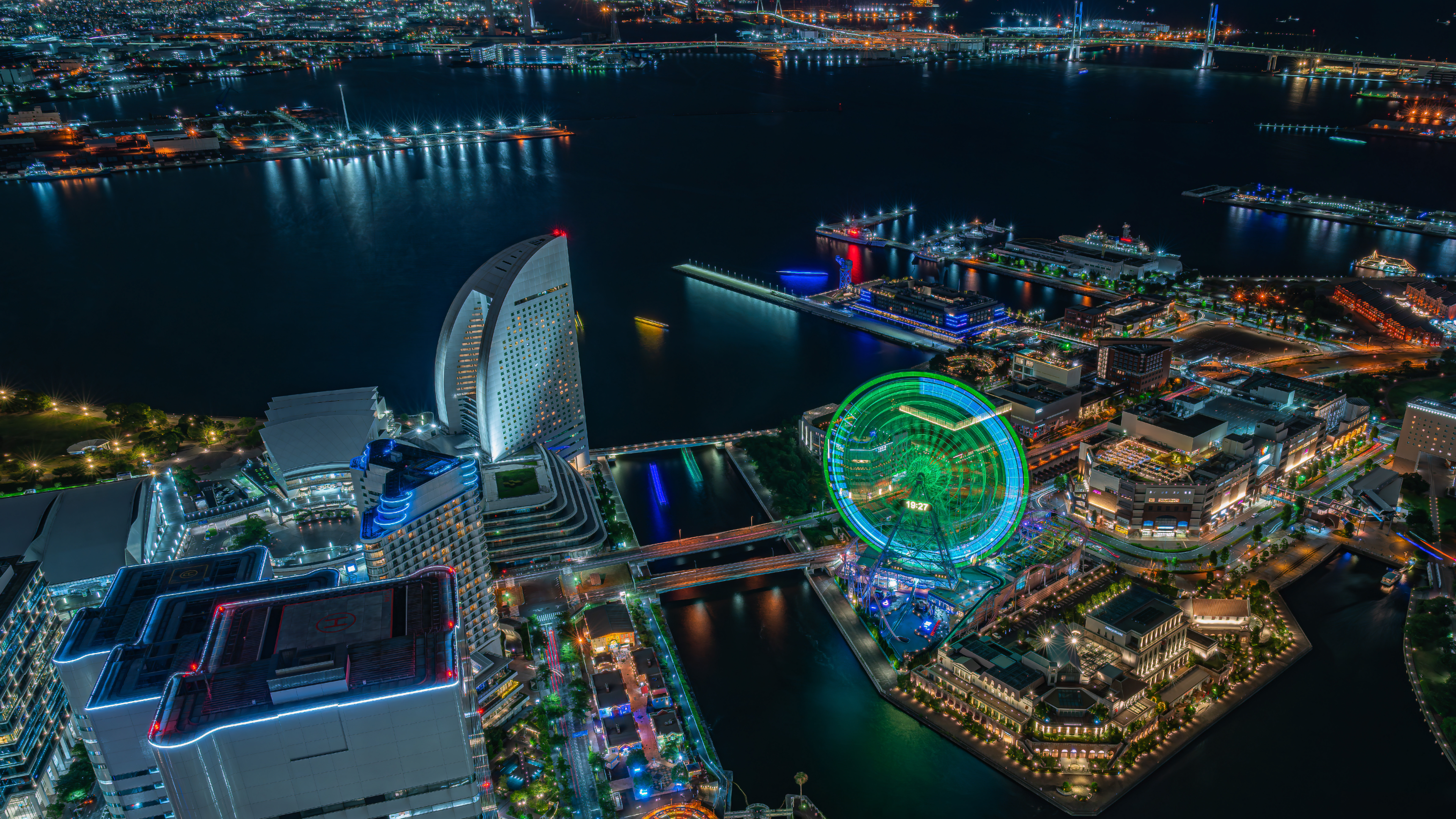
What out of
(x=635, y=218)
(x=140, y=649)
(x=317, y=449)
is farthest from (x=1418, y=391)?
(x=635, y=218)

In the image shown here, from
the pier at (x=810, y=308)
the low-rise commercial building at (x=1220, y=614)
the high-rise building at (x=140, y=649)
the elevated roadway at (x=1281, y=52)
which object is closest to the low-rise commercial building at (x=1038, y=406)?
the pier at (x=810, y=308)

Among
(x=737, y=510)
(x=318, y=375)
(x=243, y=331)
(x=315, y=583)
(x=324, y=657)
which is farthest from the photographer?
(x=243, y=331)

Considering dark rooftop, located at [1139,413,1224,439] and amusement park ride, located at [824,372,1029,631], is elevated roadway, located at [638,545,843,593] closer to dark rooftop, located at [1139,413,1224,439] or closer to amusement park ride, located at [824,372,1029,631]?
amusement park ride, located at [824,372,1029,631]

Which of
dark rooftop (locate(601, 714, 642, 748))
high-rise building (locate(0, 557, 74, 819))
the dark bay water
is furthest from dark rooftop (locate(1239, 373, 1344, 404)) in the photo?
high-rise building (locate(0, 557, 74, 819))

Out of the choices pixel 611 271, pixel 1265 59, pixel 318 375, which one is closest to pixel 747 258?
pixel 611 271

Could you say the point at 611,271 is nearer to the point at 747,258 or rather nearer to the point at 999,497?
the point at 747,258

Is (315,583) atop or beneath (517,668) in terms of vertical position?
atop
